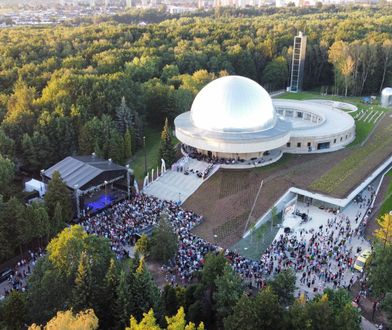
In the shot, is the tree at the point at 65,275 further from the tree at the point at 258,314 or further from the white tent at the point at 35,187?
the white tent at the point at 35,187

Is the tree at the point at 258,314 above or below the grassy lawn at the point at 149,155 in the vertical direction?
above

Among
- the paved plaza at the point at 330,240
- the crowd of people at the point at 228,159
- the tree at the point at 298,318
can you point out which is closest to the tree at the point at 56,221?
the paved plaza at the point at 330,240

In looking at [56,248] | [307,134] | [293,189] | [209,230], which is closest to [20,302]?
[56,248]

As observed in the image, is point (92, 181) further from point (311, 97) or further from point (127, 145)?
point (311, 97)

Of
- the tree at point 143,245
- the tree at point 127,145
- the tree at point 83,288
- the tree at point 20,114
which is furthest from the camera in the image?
the tree at point 127,145

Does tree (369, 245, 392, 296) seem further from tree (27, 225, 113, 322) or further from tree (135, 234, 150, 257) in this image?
tree (27, 225, 113, 322)

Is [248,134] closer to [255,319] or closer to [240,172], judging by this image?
[240,172]
